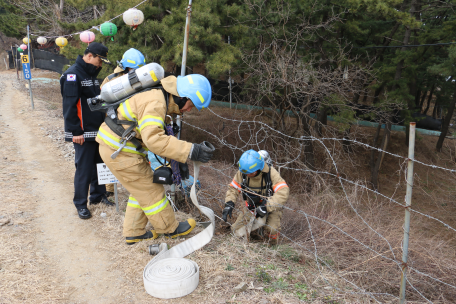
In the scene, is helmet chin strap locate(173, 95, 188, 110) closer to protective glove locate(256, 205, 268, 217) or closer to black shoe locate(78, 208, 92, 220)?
protective glove locate(256, 205, 268, 217)

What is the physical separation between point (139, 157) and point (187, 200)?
4.61 feet

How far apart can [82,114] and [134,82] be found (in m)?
1.41

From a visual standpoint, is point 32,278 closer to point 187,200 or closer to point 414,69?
point 187,200

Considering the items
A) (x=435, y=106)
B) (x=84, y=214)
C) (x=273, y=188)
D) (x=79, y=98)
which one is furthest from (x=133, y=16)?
(x=435, y=106)

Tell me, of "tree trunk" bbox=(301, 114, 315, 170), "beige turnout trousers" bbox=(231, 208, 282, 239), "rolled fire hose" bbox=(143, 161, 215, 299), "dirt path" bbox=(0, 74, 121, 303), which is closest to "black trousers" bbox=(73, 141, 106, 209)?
"dirt path" bbox=(0, 74, 121, 303)

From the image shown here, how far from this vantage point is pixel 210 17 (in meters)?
9.10

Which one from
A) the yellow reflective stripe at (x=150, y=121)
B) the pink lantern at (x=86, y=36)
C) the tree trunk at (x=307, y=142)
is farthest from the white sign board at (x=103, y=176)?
the pink lantern at (x=86, y=36)

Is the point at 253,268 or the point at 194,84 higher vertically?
the point at 194,84

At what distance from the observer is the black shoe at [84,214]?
13.4 feet

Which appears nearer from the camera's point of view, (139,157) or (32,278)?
(32,278)

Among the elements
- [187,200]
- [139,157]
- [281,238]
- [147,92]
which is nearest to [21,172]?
[187,200]

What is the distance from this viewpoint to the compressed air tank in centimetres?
303

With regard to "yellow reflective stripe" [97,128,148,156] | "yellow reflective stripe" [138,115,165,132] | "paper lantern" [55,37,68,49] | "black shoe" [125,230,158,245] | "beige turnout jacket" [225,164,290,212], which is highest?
"paper lantern" [55,37,68,49]

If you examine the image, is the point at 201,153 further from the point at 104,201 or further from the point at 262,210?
the point at 104,201
